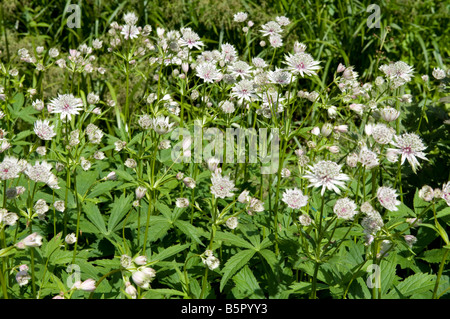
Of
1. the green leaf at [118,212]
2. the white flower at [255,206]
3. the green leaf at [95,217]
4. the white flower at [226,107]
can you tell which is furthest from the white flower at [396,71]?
the green leaf at [95,217]

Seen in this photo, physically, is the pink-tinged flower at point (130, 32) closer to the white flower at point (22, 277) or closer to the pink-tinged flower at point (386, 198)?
the white flower at point (22, 277)

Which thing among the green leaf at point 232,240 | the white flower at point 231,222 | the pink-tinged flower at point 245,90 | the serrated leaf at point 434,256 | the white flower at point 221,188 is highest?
the pink-tinged flower at point 245,90

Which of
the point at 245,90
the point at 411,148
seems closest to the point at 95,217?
the point at 245,90

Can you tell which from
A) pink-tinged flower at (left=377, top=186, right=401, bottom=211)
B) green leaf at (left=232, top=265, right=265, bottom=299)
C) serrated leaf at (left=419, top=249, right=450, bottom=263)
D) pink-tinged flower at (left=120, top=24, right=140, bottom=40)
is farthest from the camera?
pink-tinged flower at (left=120, top=24, right=140, bottom=40)

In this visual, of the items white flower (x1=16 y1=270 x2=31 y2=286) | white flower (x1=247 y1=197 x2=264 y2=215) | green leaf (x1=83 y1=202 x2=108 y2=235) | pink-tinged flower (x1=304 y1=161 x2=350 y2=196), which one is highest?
pink-tinged flower (x1=304 y1=161 x2=350 y2=196)

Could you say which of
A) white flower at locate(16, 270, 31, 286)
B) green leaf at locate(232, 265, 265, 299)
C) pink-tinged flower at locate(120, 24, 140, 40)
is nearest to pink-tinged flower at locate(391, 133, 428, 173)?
green leaf at locate(232, 265, 265, 299)

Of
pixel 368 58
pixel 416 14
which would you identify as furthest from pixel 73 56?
pixel 416 14

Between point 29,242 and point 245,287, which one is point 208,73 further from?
point 29,242

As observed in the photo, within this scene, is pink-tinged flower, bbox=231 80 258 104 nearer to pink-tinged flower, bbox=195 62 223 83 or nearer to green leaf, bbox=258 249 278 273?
pink-tinged flower, bbox=195 62 223 83

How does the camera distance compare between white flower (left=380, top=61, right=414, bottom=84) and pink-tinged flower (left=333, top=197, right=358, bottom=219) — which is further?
white flower (left=380, top=61, right=414, bottom=84)

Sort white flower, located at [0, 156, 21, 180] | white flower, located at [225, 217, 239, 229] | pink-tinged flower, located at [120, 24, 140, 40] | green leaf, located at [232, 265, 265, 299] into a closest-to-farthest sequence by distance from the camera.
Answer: white flower, located at [0, 156, 21, 180]
white flower, located at [225, 217, 239, 229]
green leaf, located at [232, 265, 265, 299]
pink-tinged flower, located at [120, 24, 140, 40]

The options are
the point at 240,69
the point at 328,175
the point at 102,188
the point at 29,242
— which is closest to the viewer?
the point at 29,242
